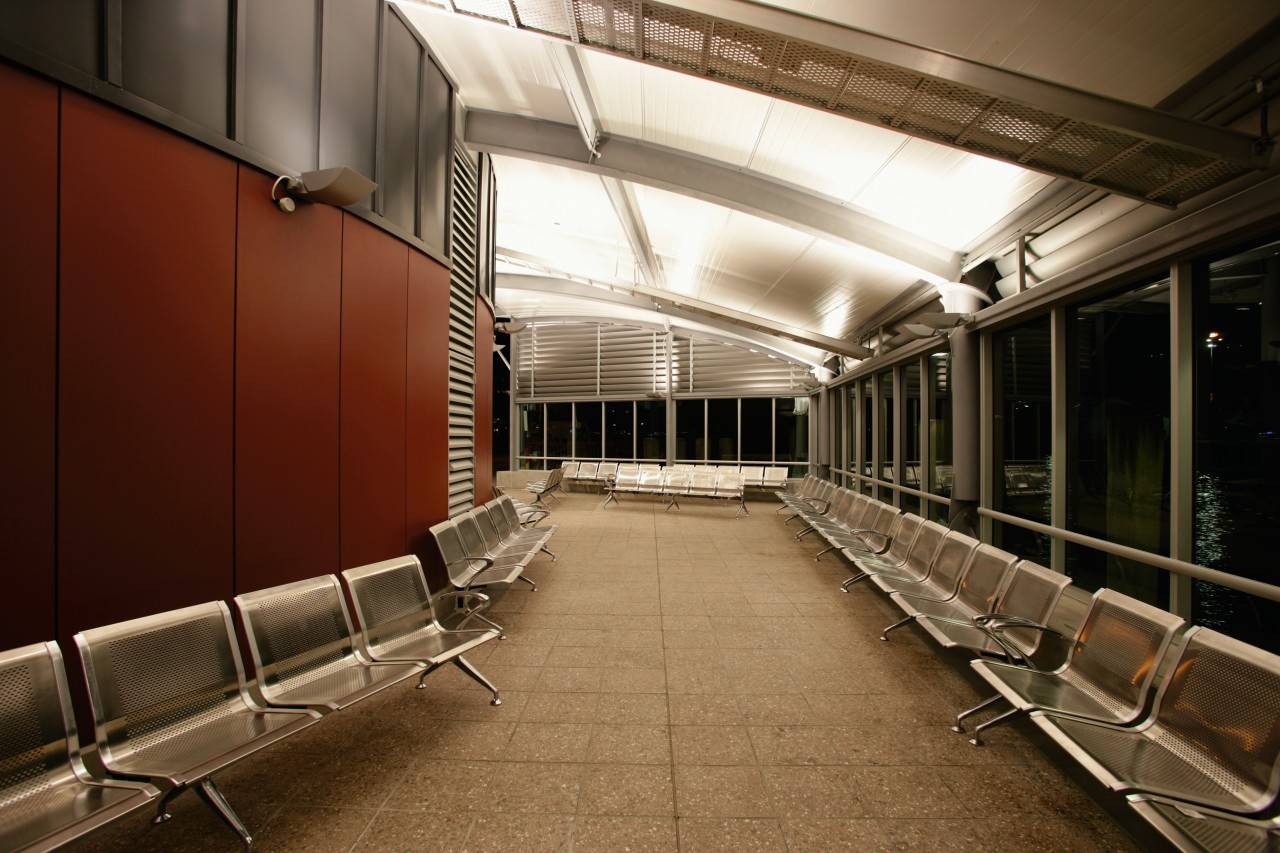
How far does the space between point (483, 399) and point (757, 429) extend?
9044 mm

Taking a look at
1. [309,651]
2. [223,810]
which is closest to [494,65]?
[309,651]

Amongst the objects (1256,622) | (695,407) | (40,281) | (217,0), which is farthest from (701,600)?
(695,407)

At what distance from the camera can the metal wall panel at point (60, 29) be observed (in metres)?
1.90

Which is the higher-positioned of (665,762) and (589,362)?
(589,362)

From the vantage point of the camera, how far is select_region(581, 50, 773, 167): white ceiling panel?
167 inches

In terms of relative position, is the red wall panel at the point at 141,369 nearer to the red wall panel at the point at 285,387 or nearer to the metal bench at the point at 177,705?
the red wall panel at the point at 285,387

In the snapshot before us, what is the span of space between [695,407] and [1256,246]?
11.6 m

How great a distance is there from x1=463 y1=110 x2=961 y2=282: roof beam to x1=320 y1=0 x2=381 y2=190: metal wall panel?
2.14 metres

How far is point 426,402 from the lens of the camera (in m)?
4.41

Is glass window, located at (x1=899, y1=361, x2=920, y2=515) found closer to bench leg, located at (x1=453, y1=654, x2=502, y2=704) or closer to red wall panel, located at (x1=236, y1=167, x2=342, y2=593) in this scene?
bench leg, located at (x1=453, y1=654, x2=502, y2=704)

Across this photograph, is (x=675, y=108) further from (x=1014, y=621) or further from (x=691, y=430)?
(x=691, y=430)

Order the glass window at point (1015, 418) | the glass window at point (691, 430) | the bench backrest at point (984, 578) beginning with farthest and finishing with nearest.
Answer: the glass window at point (691, 430), the glass window at point (1015, 418), the bench backrest at point (984, 578)

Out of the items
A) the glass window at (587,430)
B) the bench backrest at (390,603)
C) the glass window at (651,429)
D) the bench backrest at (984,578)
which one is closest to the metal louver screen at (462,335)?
the bench backrest at (390,603)

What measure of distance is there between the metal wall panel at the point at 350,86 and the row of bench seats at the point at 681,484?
28.7 ft
